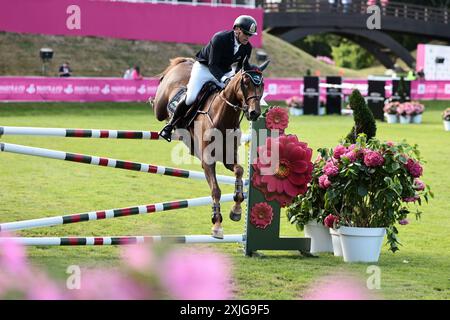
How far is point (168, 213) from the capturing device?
1298 centimetres

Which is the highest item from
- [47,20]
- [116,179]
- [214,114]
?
[47,20]

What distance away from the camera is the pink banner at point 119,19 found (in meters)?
43.8

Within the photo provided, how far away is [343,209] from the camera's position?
8.74m

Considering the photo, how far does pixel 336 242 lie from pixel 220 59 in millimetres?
2195

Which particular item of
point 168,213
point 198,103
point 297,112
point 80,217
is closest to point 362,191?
point 198,103

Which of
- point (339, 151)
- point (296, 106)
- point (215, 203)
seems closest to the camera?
point (339, 151)

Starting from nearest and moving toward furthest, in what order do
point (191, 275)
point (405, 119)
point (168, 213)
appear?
point (191, 275)
point (168, 213)
point (405, 119)

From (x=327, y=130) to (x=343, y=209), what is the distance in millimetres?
20350

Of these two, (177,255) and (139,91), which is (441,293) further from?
(139,91)

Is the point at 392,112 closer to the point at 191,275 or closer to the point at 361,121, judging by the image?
the point at 361,121

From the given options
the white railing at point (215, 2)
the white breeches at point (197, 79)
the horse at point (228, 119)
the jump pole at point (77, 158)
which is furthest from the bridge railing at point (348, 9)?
the jump pole at point (77, 158)

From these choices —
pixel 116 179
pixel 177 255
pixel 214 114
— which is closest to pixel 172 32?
pixel 116 179

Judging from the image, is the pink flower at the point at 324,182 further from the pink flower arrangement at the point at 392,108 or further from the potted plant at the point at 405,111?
the pink flower arrangement at the point at 392,108

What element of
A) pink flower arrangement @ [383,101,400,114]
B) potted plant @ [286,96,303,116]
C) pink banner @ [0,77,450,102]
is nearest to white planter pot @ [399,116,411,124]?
pink flower arrangement @ [383,101,400,114]
